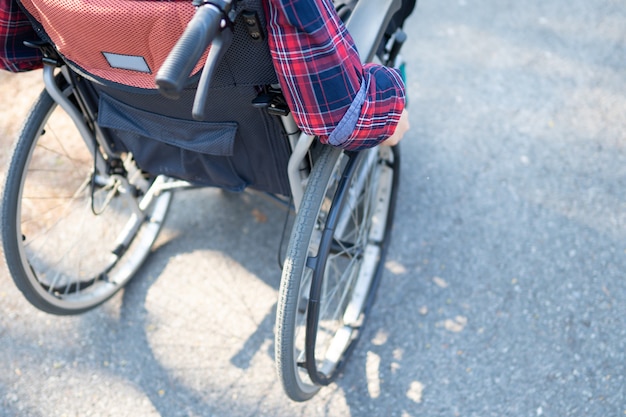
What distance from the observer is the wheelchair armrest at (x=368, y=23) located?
131 centimetres

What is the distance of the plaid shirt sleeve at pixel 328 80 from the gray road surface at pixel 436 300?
823mm

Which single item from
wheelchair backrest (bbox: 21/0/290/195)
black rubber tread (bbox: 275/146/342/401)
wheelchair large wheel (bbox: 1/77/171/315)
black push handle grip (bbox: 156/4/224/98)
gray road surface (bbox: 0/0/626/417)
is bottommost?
gray road surface (bbox: 0/0/626/417)

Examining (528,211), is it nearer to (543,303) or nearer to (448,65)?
(543,303)

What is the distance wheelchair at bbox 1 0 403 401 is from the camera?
110 cm

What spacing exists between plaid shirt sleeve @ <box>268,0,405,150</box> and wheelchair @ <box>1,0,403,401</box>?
0.15ft

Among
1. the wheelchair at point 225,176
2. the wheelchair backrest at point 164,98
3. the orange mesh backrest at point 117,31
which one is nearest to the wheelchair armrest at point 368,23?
the wheelchair at point 225,176

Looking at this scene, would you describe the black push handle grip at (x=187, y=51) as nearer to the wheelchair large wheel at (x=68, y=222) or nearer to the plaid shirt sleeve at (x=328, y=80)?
the plaid shirt sleeve at (x=328, y=80)

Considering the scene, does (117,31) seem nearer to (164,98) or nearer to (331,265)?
(164,98)

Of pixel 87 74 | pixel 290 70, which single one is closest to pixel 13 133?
pixel 87 74

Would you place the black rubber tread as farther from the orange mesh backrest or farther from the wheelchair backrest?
the orange mesh backrest

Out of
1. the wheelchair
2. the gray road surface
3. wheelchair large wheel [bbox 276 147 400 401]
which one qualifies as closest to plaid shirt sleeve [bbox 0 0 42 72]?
the wheelchair

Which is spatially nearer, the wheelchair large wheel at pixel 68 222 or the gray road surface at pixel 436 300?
the wheelchair large wheel at pixel 68 222

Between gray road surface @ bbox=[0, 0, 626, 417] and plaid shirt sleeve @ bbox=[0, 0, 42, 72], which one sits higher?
plaid shirt sleeve @ bbox=[0, 0, 42, 72]

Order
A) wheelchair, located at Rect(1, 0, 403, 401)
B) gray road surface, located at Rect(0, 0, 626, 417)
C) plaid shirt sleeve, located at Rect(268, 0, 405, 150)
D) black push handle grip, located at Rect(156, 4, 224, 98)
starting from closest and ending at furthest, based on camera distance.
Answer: black push handle grip, located at Rect(156, 4, 224, 98) → plaid shirt sleeve, located at Rect(268, 0, 405, 150) → wheelchair, located at Rect(1, 0, 403, 401) → gray road surface, located at Rect(0, 0, 626, 417)
